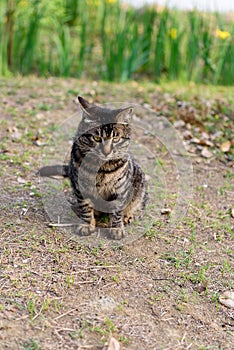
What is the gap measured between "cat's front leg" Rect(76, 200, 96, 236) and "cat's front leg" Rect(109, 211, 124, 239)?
122 mm

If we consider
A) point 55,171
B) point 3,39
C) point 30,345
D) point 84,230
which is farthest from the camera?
point 3,39

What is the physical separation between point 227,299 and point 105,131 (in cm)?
120

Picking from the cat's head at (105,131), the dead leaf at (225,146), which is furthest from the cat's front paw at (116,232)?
the dead leaf at (225,146)

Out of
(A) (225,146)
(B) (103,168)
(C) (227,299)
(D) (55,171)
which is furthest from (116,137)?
(A) (225,146)

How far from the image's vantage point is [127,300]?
286 cm

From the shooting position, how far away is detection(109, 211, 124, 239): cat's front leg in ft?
11.1

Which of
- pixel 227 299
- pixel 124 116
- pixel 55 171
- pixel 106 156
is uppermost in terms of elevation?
pixel 124 116

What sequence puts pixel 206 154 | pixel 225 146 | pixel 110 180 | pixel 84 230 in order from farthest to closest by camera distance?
pixel 225 146, pixel 206 154, pixel 84 230, pixel 110 180

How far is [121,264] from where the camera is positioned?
10.4ft

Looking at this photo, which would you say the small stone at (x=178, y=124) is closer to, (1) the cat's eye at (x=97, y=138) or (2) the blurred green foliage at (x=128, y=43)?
(2) the blurred green foliage at (x=128, y=43)

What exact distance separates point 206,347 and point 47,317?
0.82 m

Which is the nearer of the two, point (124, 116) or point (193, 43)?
point (124, 116)

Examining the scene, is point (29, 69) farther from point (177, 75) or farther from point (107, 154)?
point (107, 154)

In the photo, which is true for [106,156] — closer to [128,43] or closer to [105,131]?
[105,131]
